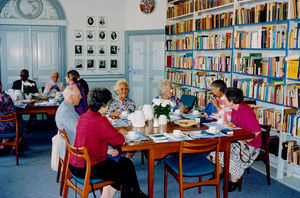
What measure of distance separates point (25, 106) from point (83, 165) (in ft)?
8.80

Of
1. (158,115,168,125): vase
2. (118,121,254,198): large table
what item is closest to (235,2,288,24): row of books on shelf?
(118,121,254,198): large table

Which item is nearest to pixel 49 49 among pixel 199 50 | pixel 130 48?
pixel 130 48

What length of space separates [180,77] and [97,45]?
2.76m

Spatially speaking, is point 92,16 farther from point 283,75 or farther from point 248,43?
point 283,75

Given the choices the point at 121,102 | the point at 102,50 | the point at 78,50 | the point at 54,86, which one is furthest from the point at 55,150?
the point at 102,50

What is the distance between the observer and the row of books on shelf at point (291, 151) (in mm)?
4020

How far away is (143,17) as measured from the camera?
7.86 metres

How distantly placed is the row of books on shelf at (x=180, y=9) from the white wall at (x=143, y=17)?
0.37 meters

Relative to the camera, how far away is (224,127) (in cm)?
352

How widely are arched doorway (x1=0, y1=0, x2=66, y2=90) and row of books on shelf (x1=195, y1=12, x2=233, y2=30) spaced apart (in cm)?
367

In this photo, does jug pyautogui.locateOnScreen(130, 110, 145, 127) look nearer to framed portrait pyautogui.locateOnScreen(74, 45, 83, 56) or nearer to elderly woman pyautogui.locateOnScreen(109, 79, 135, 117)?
elderly woman pyautogui.locateOnScreen(109, 79, 135, 117)

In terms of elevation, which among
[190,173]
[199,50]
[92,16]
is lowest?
[190,173]

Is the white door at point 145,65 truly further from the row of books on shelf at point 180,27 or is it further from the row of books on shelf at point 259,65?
the row of books on shelf at point 259,65

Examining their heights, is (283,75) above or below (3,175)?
above
